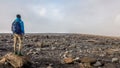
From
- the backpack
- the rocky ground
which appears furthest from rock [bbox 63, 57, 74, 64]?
the backpack

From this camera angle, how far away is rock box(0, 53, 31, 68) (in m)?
27.9

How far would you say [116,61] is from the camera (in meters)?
31.8

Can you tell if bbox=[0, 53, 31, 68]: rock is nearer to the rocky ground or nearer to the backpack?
the rocky ground

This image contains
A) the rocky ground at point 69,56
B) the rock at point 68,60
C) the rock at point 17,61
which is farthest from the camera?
A: the rock at point 68,60

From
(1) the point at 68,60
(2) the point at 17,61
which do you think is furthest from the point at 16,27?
(1) the point at 68,60

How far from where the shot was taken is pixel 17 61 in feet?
91.8

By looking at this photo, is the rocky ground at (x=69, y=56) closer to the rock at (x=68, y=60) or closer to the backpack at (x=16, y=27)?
the rock at (x=68, y=60)

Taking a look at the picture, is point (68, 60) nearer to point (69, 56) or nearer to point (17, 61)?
point (69, 56)

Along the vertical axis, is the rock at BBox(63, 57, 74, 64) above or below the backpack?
below

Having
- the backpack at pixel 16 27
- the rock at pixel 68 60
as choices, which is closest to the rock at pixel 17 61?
the backpack at pixel 16 27

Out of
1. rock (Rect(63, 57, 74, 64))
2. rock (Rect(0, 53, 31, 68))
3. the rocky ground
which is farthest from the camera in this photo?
rock (Rect(63, 57, 74, 64))

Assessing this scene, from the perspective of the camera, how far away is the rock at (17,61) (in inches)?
1099

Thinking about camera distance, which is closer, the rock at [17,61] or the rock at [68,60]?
the rock at [17,61]

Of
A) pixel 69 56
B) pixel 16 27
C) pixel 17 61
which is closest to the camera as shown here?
pixel 17 61
